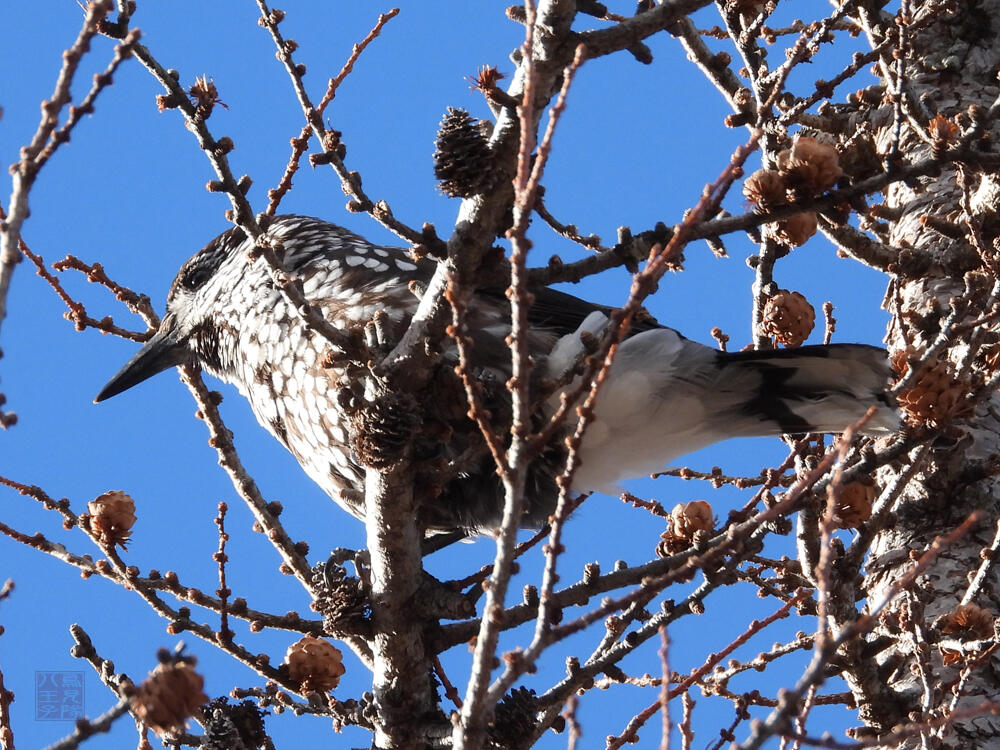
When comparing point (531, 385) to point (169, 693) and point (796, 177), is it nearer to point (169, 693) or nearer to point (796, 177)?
point (796, 177)

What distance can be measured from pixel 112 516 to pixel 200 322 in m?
1.53

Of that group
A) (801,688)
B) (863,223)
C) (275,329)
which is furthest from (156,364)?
(801,688)

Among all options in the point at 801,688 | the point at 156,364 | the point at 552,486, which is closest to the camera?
the point at 801,688

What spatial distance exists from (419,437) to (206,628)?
607 mm

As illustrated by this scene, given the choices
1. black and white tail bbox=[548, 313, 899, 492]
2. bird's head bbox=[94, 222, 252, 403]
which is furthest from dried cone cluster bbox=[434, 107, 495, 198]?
bird's head bbox=[94, 222, 252, 403]

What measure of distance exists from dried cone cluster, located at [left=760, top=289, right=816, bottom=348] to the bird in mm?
61

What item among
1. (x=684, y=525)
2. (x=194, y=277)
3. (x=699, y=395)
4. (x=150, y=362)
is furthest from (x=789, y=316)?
(x=194, y=277)

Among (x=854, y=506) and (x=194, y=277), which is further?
(x=194, y=277)

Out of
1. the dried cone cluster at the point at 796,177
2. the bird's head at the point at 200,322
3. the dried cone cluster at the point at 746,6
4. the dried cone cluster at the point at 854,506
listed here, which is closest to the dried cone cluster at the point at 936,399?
the dried cone cluster at the point at 854,506

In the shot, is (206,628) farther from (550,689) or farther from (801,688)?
(801,688)

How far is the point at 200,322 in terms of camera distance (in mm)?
3697

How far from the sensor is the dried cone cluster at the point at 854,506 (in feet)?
8.54

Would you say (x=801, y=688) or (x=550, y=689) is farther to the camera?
(x=550, y=689)

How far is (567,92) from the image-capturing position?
1488 mm
